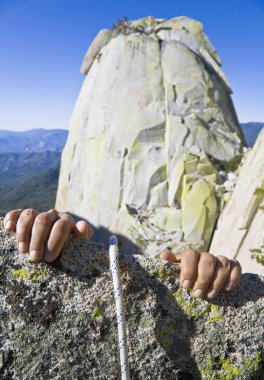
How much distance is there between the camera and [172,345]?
3504mm

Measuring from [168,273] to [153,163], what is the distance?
83.1 ft

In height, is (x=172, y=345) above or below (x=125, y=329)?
below

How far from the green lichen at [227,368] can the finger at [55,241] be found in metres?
1.95

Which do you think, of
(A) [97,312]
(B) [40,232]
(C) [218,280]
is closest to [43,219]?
(B) [40,232]

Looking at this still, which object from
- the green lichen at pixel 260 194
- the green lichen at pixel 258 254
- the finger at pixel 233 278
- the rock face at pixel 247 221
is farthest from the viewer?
the green lichen at pixel 260 194

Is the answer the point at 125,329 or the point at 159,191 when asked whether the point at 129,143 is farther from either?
the point at 125,329

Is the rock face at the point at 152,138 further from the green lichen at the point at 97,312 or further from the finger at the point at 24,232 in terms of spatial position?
the finger at the point at 24,232

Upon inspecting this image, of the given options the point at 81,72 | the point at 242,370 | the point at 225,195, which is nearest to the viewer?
the point at 242,370

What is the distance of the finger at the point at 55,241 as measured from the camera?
128 inches

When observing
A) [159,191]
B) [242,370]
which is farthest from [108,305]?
[159,191]

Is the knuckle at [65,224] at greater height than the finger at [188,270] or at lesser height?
greater

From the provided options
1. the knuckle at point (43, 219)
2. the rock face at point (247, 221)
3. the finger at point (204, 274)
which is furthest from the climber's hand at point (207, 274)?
the rock face at point (247, 221)

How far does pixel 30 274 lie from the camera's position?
333cm

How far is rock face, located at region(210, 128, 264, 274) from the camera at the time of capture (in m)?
16.1
